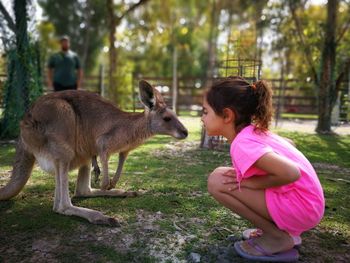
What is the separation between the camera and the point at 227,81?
2316 millimetres

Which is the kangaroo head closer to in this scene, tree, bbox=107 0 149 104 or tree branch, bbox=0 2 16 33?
tree branch, bbox=0 2 16 33

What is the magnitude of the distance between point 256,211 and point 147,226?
2.86ft

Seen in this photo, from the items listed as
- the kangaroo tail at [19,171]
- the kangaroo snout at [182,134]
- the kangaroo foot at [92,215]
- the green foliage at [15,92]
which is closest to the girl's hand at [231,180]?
the kangaroo foot at [92,215]

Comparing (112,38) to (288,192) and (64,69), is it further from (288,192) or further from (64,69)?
(288,192)

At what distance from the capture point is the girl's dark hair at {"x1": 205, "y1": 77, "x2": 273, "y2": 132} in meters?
Answer: 2.24

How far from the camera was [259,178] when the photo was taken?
7.06 feet

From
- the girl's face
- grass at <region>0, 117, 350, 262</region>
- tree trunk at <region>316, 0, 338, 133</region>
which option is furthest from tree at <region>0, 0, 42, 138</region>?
tree trunk at <region>316, 0, 338, 133</region>

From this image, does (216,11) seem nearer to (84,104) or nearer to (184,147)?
(184,147)

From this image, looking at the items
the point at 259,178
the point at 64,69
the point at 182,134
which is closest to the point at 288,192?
the point at 259,178

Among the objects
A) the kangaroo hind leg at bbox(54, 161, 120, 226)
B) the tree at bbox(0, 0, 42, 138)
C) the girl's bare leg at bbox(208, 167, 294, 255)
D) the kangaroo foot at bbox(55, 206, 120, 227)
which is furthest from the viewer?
the tree at bbox(0, 0, 42, 138)

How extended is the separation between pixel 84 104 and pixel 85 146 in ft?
1.18

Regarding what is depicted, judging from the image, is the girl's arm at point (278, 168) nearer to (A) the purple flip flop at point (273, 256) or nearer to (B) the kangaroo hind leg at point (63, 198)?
(A) the purple flip flop at point (273, 256)

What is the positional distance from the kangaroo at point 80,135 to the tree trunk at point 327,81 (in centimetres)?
682

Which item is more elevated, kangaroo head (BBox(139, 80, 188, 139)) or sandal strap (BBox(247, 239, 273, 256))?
kangaroo head (BBox(139, 80, 188, 139))
